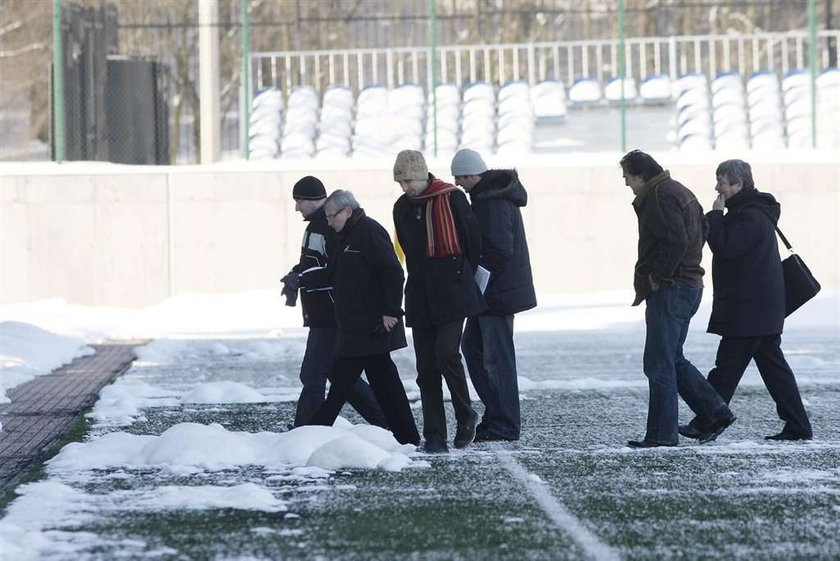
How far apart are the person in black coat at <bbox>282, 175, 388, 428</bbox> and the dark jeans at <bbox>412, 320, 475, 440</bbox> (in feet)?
2.43

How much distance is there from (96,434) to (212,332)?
9.27m

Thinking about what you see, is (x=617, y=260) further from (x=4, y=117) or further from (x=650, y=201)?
(x=4, y=117)

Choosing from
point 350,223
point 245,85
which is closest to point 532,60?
point 245,85

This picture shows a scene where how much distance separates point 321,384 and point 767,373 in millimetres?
2643

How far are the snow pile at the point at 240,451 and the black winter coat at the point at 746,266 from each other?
2036 mm

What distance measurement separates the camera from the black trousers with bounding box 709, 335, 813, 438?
29.7 feet

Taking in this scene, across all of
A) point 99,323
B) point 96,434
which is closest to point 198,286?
point 99,323

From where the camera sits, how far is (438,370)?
340 inches

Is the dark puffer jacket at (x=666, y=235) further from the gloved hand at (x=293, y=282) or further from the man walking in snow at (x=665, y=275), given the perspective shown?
the gloved hand at (x=293, y=282)

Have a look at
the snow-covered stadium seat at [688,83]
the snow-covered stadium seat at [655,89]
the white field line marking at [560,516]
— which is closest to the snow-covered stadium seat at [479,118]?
the snow-covered stadium seat at [655,89]

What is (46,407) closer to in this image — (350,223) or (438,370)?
(350,223)

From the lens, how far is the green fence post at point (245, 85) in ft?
77.7

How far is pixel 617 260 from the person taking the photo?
2286 centimetres

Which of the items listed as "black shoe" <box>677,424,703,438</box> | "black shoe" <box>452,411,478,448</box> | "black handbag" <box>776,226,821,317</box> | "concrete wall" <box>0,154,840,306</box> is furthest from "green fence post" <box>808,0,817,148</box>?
"black shoe" <box>452,411,478,448</box>
